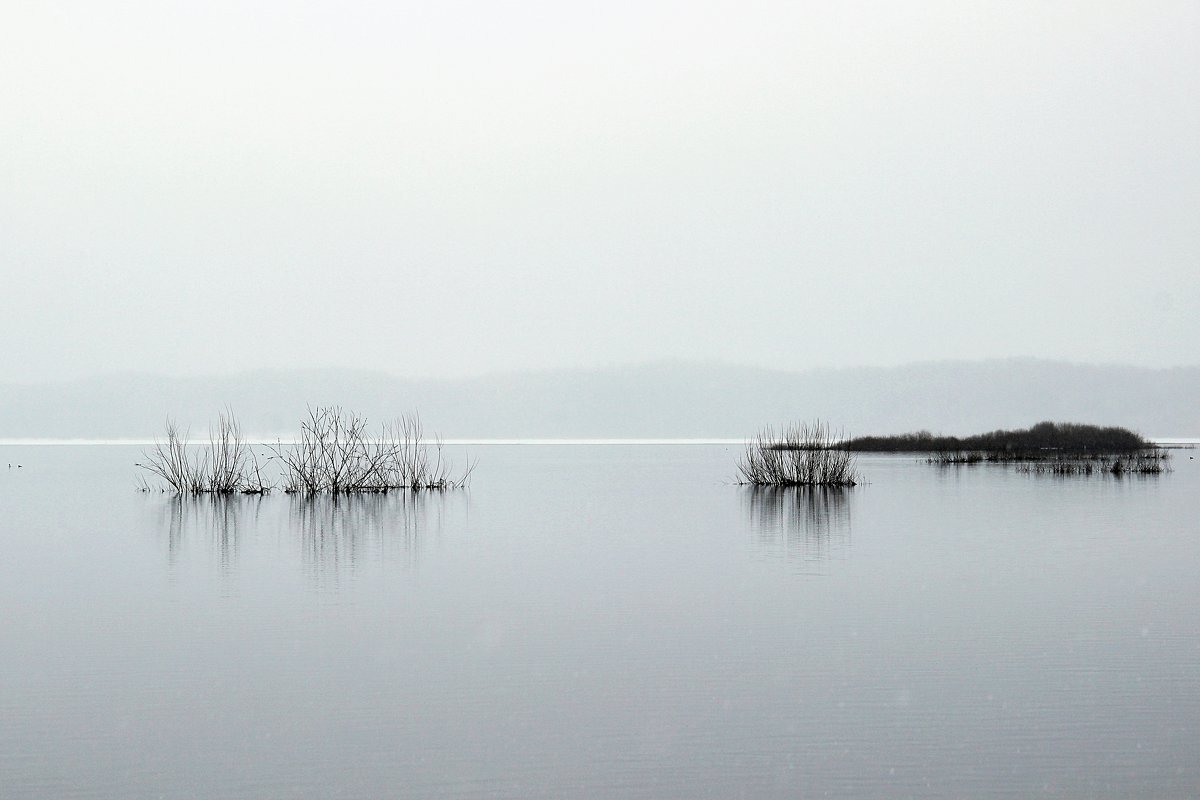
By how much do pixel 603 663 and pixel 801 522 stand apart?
37.6 feet

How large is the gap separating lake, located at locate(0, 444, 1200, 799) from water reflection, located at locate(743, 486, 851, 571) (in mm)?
146

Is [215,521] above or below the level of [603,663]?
above

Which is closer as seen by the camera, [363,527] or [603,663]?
[603,663]

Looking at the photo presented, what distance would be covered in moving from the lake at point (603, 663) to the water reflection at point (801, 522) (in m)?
0.15

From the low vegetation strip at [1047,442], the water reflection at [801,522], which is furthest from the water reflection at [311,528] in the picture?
the low vegetation strip at [1047,442]

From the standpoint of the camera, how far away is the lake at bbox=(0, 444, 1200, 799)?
558cm

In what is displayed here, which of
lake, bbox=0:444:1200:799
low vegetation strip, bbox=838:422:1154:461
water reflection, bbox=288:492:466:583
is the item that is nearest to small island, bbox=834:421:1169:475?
low vegetation strip, bbox=838:422:1154:461

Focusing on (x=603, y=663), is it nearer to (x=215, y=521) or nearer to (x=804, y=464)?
(x=215, y=521)

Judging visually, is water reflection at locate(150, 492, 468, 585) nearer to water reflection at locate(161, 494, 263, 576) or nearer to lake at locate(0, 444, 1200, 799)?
water reflection at locate(161, 494, 263, 576)

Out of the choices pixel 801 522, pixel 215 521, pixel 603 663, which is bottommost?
pixel 603 663

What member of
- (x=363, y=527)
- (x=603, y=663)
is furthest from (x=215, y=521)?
(x=603, y=663)

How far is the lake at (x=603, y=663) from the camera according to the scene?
5582mm

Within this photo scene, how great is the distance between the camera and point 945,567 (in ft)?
44.9

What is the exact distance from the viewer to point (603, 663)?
26.8ft
